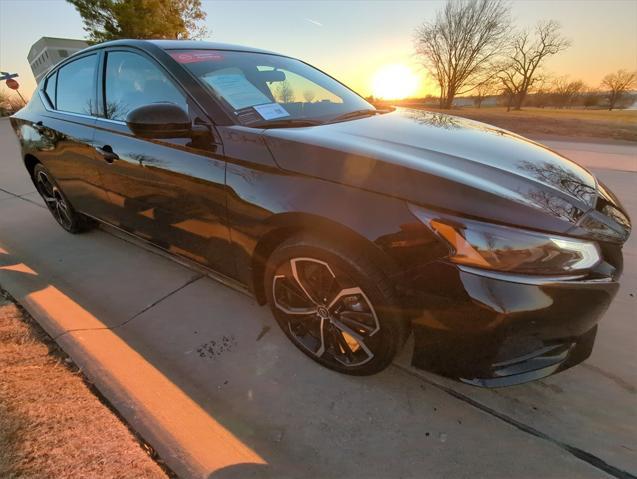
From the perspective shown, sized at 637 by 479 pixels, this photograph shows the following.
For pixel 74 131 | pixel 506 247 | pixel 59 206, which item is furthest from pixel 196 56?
pixel 59 206

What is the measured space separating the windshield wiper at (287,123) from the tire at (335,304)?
0.62 meters

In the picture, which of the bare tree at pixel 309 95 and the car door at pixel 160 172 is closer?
the car door at pixel 160 172

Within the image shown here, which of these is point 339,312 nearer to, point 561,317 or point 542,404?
point 561,317

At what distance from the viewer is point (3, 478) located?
50.1 inches

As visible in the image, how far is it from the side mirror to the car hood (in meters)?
0.49

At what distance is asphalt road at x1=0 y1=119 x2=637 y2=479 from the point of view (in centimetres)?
141

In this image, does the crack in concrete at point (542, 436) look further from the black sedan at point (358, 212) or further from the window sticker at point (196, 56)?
the window sticker at point (196, 56)

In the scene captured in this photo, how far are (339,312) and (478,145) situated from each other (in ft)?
3.71

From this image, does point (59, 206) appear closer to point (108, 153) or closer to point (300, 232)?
point (108, 153)

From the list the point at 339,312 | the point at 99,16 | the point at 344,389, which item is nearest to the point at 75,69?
the point at 339,312

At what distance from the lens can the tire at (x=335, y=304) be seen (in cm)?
149

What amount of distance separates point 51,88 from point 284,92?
2503mm

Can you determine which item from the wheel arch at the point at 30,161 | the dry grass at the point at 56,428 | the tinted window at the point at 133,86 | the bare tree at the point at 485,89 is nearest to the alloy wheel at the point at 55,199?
the wheel arch at the point at 30,161

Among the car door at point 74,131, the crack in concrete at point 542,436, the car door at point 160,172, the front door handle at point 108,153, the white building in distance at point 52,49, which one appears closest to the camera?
the crack in concrete at point 542,436
